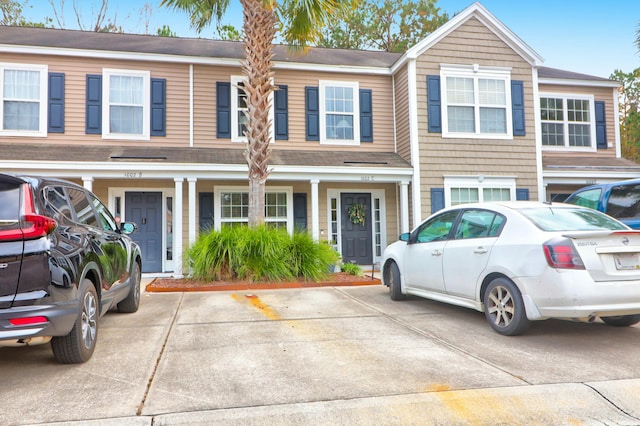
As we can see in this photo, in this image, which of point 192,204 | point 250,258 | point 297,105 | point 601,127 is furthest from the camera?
point 601,127

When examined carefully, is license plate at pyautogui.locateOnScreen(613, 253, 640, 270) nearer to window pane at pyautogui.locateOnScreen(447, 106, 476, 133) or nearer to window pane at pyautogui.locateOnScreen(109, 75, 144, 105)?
window pane at pyautogui.locateOnScreen(447, 106, 476, 133)

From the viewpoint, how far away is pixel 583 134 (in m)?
13.2

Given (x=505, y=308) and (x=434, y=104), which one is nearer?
(x=505, y=308)

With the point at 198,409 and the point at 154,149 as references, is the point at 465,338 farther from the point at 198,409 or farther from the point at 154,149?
the point at 154,149

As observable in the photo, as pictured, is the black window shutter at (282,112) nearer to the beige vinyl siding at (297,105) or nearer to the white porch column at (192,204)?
the beige vinyl siding at (297,105)

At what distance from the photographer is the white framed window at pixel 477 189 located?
11.2 metres

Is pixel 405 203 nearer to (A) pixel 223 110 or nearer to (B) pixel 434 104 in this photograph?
(B) pixel 434 104

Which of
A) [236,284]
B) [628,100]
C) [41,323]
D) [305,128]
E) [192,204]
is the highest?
[628,100]

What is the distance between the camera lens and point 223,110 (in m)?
11.3

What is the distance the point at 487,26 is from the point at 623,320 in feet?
30.7

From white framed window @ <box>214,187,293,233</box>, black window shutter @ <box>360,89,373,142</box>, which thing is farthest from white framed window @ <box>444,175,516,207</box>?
white framed window @ <box>214,187,293,233</box>

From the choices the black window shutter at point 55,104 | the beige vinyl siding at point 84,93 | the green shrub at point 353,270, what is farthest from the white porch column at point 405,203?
the black window shutter at point 55,104

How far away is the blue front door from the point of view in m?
10.8

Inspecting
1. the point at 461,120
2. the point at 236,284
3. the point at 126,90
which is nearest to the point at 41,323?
the point at 236,284
